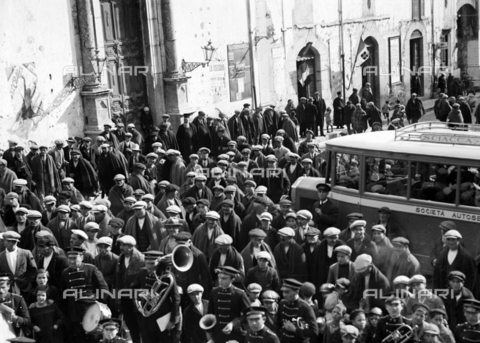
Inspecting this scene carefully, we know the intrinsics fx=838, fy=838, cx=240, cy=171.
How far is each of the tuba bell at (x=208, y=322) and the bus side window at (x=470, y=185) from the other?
398 centimetres

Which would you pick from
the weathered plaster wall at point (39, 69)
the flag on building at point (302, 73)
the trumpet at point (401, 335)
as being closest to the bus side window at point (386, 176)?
the trumpet at point (401, 335)

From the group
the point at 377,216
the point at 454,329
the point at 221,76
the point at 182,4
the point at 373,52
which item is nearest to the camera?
the point at 454,329

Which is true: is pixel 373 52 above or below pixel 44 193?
above

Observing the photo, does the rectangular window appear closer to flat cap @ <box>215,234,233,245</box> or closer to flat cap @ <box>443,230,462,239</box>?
flat cap @ <box>443,230,462,239</box>

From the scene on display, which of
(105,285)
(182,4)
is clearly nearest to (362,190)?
(105,285)

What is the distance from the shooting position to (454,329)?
912cm

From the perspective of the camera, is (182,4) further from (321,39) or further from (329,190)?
(329,190)

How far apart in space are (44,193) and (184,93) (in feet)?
26.2

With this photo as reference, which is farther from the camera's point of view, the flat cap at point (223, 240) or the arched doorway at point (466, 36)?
the arched doorway at point (466, 36)

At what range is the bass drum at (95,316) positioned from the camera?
9453 mm

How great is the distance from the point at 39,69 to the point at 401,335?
13947 mm

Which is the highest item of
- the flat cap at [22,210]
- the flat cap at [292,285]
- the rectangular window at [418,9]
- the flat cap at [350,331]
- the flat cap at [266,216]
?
the rectangular window at [418,9]

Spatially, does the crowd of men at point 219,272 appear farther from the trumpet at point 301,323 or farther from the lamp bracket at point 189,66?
the lamp bracket at point 189,66

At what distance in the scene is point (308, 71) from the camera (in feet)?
98.9
